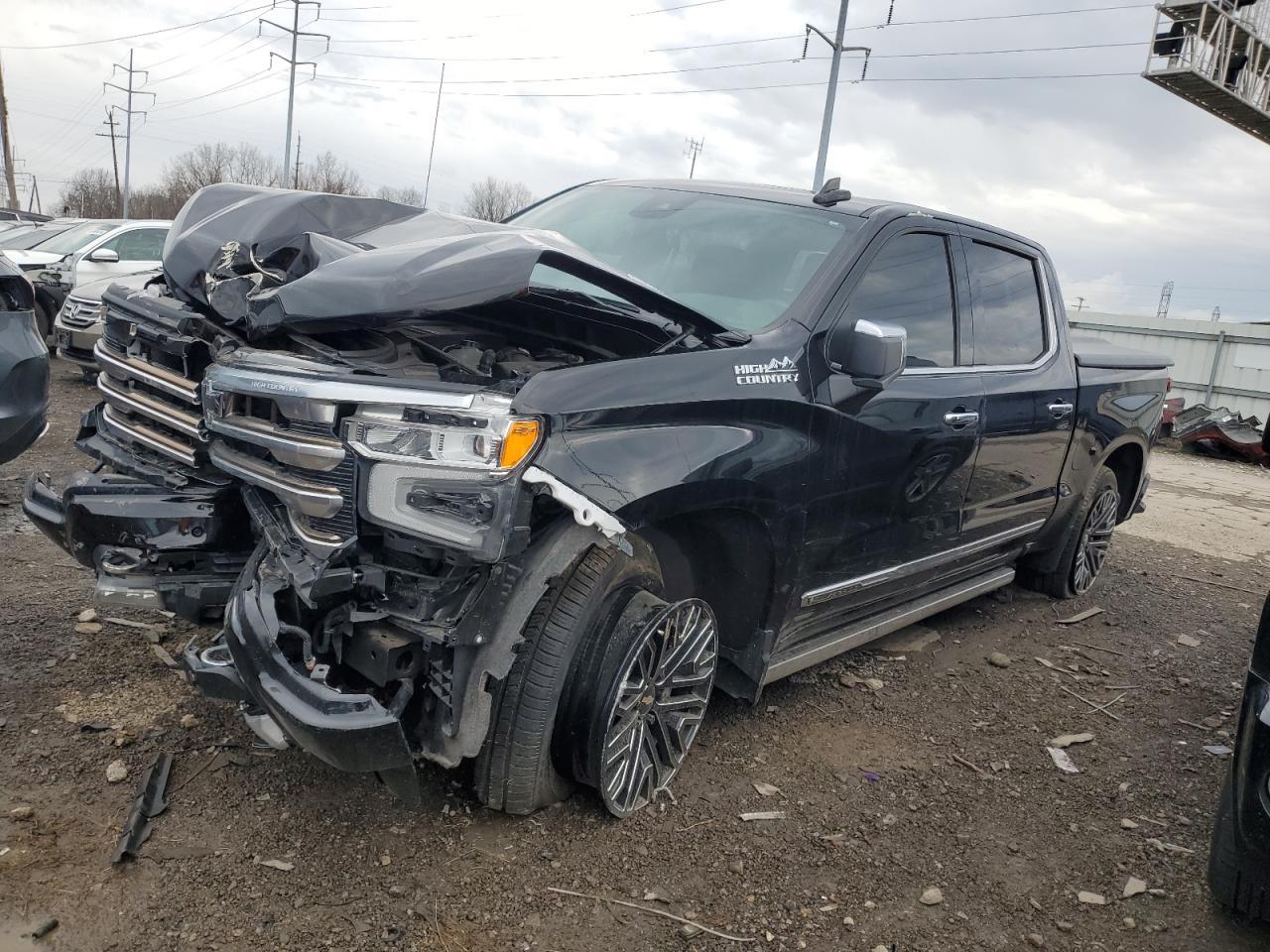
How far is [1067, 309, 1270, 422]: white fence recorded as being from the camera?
17750 mm

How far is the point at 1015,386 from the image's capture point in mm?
4340

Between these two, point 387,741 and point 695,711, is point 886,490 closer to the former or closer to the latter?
point 695,711

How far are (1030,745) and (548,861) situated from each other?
2192 mm

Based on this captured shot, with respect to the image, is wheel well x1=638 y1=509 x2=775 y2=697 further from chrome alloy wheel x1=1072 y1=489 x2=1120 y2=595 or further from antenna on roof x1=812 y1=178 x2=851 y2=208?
chrome alloy wheel x1=1072 y1=489 x2=1120 y2=595

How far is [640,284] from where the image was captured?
269cm

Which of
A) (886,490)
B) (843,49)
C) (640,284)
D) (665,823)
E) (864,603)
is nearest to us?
(640,284)

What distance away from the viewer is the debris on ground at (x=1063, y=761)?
3766mm

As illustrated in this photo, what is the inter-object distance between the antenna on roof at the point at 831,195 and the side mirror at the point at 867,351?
0.77 m

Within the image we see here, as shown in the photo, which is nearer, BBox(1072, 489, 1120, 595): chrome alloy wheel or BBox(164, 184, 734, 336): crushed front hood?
BBox(164, 184, 734, 336): crushed front hood

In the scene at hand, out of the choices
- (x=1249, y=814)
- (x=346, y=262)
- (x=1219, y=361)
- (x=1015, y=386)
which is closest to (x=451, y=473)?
(x=346, y=262)

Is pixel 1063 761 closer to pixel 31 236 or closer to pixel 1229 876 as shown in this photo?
pixel 1229 876

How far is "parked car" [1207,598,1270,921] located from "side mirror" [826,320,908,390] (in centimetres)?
127

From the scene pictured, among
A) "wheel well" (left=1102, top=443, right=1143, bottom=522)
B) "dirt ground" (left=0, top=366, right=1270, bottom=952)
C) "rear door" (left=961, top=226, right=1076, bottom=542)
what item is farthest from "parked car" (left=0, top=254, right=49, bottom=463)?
"wheel well" (left=1102, top=443, right=1143, bottom=522)

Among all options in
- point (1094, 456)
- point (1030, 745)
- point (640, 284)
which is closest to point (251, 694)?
point (640, 284)
